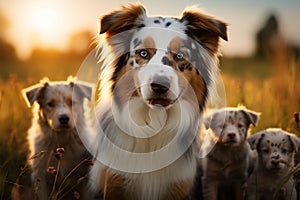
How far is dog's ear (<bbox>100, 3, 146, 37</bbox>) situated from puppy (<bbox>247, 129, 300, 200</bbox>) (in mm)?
1886

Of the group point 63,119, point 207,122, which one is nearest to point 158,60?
point 207,122

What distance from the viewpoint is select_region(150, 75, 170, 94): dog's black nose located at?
4.15 meters

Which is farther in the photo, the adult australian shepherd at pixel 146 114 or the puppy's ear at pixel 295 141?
the puppy's ear at pixel 295 141

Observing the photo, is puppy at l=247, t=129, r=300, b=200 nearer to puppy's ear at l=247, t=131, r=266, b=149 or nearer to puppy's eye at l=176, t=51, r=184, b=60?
puppy's ear at l=247, t=131, r=266, b=149

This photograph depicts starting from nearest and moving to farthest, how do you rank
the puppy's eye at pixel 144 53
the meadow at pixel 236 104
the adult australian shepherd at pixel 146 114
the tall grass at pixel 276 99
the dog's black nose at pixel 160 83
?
the dog's black nose at pixel 160 83
the puppy's eye at pixel 144 53
the adult australian shepherd at pixel 146 114
the meadow at pixel 236 104
the tall grass at pixel 276 99

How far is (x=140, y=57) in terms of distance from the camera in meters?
4.49

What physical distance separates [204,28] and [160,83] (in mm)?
906

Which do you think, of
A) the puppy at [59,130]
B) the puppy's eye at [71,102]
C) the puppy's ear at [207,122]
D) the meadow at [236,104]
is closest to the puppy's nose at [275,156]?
the meadow at [236,104]

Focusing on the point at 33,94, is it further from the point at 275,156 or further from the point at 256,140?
the point at 275,156

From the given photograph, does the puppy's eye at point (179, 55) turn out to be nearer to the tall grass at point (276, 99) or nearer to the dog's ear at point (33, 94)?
the dog's ear at point (33, 94)

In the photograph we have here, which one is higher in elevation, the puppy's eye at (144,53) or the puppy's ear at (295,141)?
the puppy's eye at (144,53)

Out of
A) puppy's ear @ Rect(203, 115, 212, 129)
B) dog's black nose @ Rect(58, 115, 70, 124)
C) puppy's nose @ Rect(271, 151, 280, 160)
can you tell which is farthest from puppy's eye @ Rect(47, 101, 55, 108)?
puppy's nose @ Rect(271, 151, 280, 160)

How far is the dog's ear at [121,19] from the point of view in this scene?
185 inches

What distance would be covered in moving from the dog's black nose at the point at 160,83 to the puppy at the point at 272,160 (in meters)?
1.77
